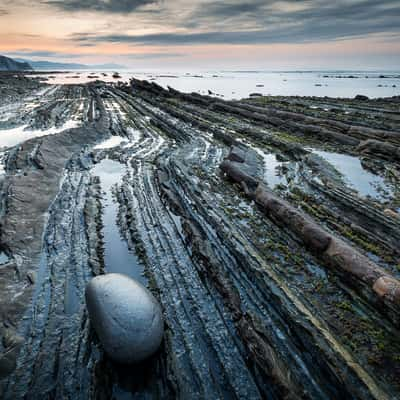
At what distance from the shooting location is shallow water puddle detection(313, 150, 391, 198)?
1059cm

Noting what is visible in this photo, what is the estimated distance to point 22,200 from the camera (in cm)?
856

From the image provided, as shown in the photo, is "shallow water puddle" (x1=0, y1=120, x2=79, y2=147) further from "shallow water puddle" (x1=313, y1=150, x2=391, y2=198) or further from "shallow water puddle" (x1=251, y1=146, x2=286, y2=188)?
"shallow water puddle" (x1=313, y1=150, x2=391, y2=198)

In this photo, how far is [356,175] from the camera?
1207 cm

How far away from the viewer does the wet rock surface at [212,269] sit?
4117mm

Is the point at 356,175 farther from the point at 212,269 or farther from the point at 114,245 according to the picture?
the point at 114,245

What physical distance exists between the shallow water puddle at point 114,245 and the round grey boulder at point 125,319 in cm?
139

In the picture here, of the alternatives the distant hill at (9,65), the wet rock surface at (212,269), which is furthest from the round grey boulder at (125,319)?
the distant hill at (9,65)

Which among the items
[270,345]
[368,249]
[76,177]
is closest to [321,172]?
[368,249]

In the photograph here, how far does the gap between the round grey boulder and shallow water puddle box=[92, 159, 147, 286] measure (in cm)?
139

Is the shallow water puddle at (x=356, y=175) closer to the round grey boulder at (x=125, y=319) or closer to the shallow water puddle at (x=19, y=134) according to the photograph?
the round grey boulder at (x=125, y=319)

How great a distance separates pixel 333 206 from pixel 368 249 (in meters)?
2.44

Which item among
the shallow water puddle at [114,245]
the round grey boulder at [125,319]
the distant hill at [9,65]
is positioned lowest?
the shallow water puddle at [114,245]

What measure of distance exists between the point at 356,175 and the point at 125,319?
11.5m

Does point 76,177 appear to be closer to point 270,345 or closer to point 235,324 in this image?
point 235,324
